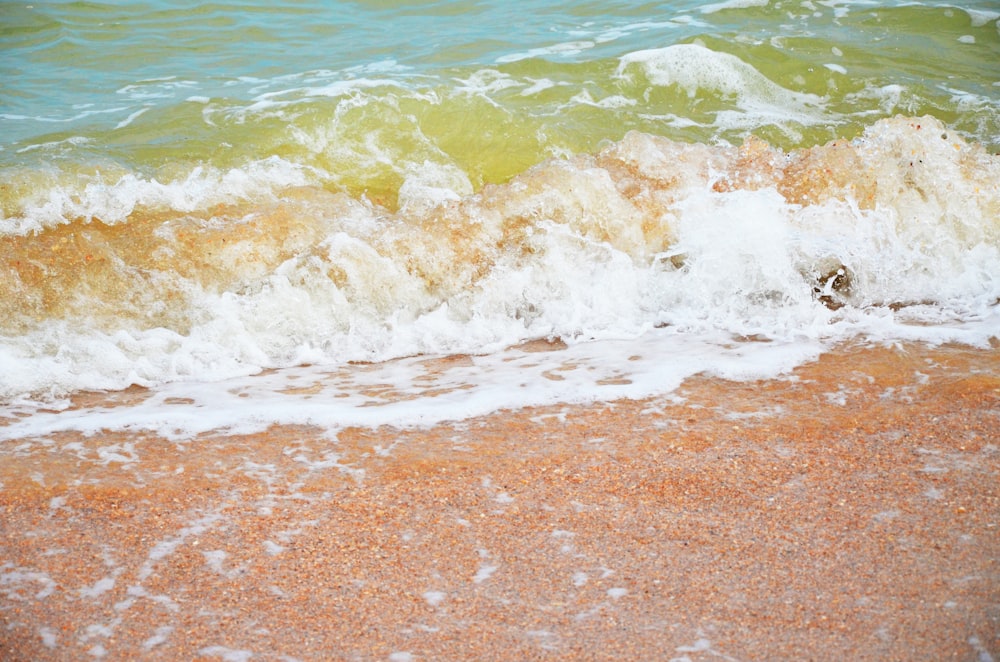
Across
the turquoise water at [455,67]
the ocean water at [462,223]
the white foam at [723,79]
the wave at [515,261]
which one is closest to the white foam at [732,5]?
the turquoise water at [455,67]

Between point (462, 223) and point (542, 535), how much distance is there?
283 cm

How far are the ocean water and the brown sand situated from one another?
365 mm

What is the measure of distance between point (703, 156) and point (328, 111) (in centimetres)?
292

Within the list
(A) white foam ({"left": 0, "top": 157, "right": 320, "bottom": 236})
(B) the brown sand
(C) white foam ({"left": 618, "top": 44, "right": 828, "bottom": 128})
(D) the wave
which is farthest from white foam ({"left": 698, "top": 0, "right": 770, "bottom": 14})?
(B) the brown sand

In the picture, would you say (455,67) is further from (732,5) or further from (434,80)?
(732,5)

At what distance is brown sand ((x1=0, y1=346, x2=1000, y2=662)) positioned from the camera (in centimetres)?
247

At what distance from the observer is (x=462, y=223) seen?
543 centimetres

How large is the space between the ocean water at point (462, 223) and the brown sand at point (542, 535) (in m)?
0.36

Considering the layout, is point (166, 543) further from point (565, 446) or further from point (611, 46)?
point (611, 46)

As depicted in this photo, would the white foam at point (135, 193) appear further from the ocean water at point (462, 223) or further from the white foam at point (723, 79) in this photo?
the white foam at point (723, 79)

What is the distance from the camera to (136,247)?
519 cm

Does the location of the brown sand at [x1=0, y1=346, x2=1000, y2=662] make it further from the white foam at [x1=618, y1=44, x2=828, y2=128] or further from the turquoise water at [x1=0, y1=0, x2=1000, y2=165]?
the white foam at [x1=618, y1=44, x2=828, y2=128]

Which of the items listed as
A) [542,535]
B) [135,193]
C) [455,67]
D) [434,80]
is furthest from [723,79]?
[542,535]

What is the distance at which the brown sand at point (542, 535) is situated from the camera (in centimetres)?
247
